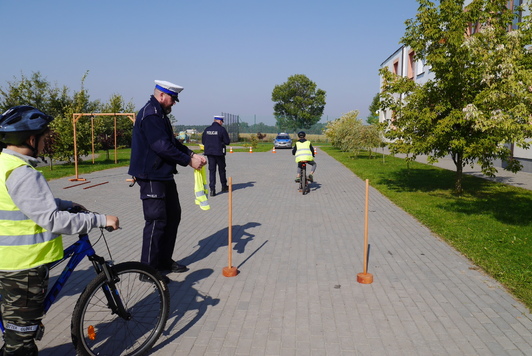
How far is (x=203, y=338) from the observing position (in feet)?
11.7

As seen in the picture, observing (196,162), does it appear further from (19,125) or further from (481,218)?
(481,218)

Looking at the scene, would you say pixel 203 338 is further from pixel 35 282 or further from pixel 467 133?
pixel 467 133

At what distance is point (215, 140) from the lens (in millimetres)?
11703

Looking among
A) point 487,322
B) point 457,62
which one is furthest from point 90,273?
point 457,62

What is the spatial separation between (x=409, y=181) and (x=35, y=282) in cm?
1386

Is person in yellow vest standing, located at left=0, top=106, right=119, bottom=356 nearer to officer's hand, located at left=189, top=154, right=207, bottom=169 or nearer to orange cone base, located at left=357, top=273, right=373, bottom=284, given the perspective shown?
officer's hand, located at left=189, top=154, right=207, bottom=169

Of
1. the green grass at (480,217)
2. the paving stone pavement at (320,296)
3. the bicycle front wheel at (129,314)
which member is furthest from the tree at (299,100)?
the bicycle front wheel at (129,314)

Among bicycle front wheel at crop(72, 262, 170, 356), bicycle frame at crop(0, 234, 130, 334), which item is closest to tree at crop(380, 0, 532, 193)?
bicycle front wheel at crop(72, 262, 170, 356)

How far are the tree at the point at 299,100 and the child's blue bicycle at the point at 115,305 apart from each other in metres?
76.4

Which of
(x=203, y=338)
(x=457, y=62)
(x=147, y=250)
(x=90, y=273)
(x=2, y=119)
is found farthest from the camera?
(x=457, y=62)

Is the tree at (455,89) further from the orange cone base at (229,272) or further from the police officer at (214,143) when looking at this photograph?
the orange cone base at (229,272)

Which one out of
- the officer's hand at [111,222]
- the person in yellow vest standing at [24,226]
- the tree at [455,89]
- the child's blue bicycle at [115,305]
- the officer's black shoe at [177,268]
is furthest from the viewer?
the tree at [455,89]

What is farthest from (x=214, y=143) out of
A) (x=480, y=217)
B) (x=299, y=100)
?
(x=299, y=100)

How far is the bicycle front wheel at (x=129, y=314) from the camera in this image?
3.02 m
